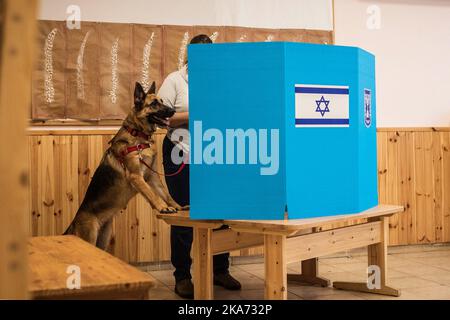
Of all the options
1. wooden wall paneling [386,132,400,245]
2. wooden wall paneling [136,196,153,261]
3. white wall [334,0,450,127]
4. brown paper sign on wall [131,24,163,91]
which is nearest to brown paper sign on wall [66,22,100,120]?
brown paper sign on wall [131,24,163,91]

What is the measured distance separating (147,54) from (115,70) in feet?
1.01

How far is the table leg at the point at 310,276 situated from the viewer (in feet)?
14.0

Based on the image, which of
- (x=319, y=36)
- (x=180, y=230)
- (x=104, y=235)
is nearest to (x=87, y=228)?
(x=104, y=235)

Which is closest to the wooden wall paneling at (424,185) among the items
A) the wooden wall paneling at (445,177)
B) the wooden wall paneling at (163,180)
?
the wooden wall paneling at (163,180)

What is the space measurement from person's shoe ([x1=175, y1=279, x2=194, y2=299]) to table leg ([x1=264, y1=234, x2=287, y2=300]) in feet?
3.91

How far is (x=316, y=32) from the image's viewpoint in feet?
17.3

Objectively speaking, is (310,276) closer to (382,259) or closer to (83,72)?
(382,259)

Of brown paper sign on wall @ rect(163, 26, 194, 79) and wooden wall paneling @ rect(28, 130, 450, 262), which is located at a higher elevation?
brown paper sign on wall @ rect(163, 26, 194, 79)

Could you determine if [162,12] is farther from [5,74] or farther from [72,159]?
[5,74]

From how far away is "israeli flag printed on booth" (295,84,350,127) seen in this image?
2.83 metres

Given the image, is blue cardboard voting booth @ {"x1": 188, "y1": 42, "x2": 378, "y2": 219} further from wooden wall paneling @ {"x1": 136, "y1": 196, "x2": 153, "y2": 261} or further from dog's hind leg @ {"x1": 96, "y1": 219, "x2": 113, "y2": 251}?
wooden wall paneling @ {"x1": 136, "y1": 196, "x2": 153, "y2": 261}

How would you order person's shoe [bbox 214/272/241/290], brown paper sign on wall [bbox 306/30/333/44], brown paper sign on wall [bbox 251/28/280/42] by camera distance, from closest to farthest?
1. person's shoe [bbox 214/272/241/290]
2. brown paper sign on wall [bbox 251/28/280/42]
3. brown paper sign on wall [bbox 306/30/333/44]

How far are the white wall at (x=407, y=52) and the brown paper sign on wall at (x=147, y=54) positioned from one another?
5.65ft

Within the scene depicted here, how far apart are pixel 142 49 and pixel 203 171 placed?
230 cm
